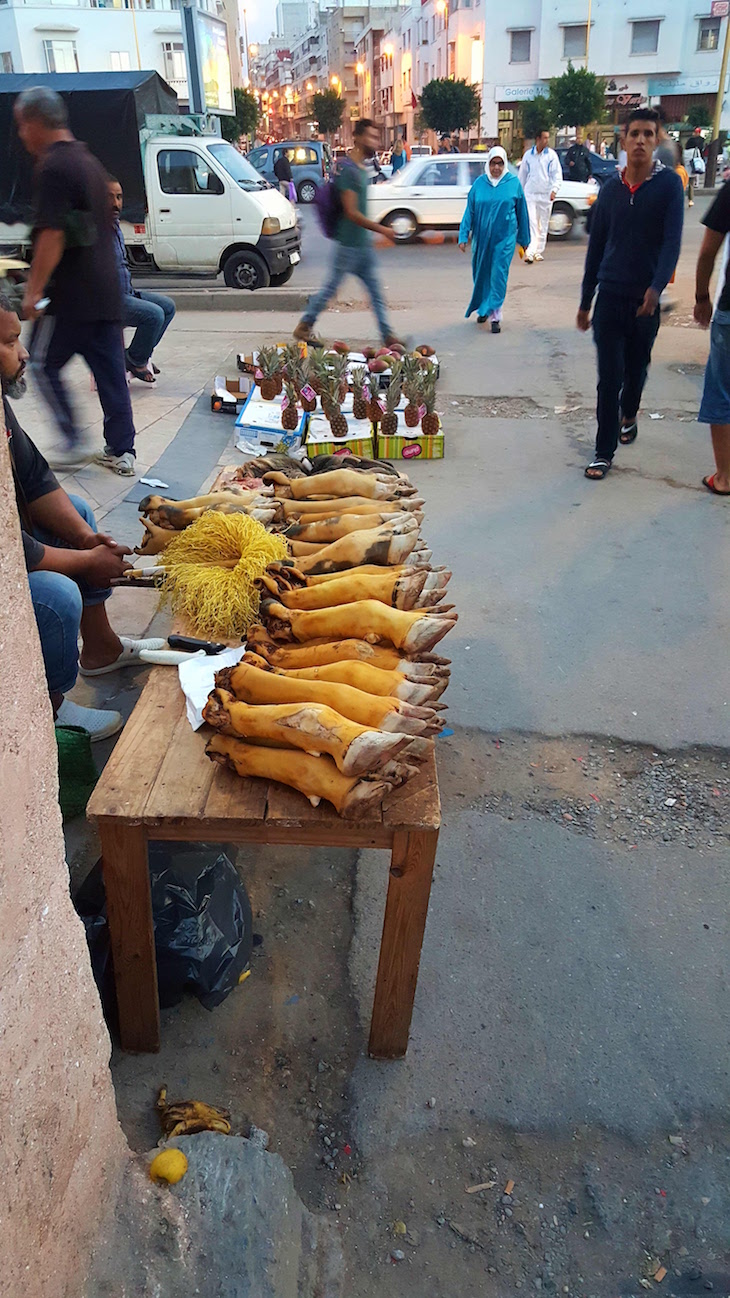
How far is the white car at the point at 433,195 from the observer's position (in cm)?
1745

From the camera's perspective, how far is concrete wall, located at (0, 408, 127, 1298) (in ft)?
3.60

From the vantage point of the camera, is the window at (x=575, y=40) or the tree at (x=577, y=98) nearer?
the tree at (x=577, y=98)

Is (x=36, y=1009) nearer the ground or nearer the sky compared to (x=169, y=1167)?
nearer the sky

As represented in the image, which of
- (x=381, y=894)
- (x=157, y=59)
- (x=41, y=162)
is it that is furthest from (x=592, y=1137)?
(x=157, y=59)

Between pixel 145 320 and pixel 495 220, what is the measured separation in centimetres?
470

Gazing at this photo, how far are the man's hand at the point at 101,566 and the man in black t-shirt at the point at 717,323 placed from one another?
3.68m

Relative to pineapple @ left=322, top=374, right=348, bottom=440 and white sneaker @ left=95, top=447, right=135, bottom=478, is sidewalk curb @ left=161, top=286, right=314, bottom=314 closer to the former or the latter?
pineapple @ left=322, top=374, right=348, bottom=440

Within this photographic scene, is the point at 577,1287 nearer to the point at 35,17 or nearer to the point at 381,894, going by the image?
the point at 381,894

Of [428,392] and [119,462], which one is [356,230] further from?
[119,462]

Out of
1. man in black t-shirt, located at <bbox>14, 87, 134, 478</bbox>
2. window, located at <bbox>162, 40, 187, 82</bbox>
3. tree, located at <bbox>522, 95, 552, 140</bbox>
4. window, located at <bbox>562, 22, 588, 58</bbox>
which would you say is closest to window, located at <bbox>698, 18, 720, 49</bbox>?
window, located at <bbox>562, 22, 588, 58</bbox>

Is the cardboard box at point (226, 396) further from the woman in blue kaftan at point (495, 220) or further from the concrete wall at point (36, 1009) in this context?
the concrete wall at point (36, 1009)

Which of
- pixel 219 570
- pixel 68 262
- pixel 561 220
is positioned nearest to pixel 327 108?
pixel 561 220

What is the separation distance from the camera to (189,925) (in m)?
2.13

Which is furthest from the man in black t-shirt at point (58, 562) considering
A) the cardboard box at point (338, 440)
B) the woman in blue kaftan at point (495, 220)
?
the woman in blue kaftan at point (495, 220)
